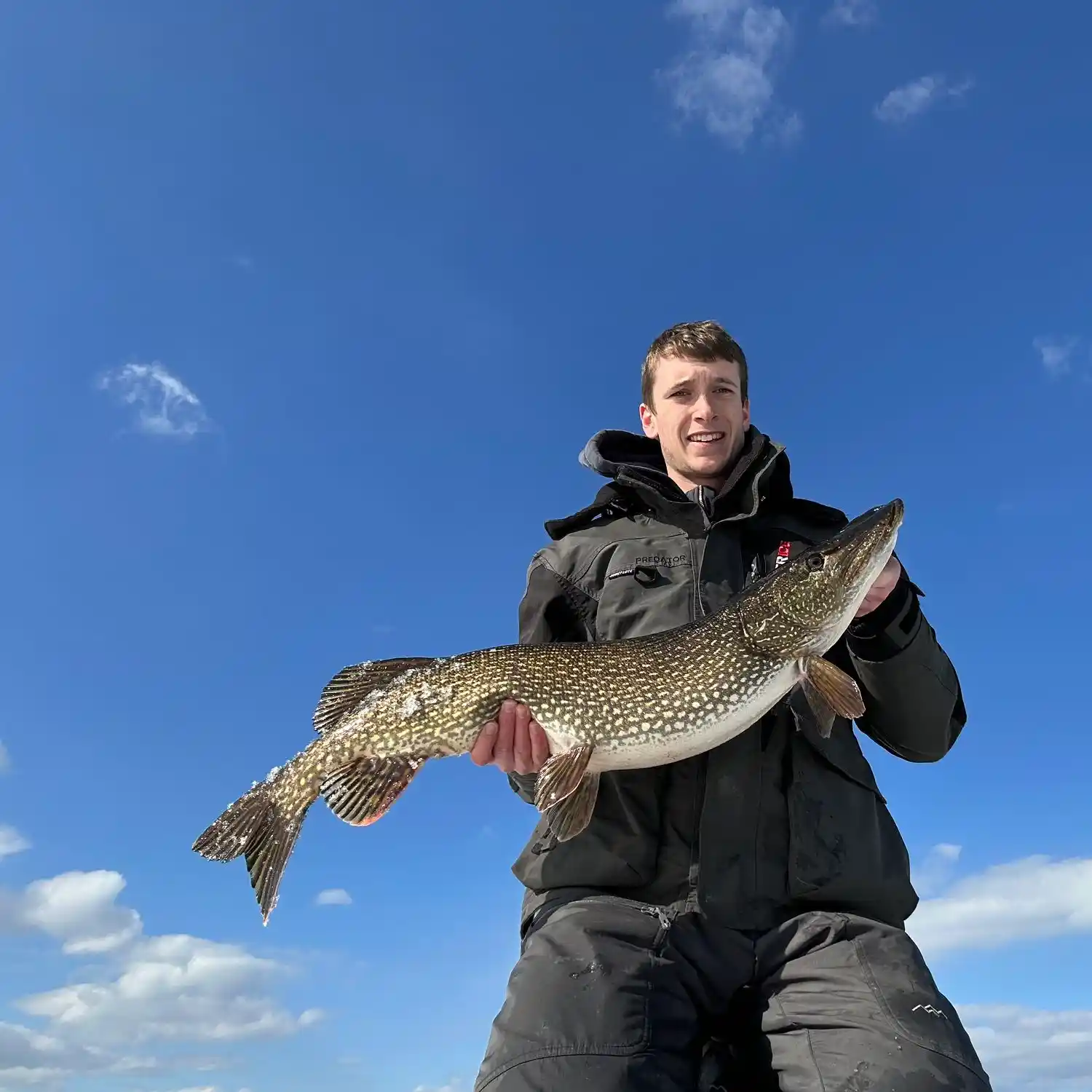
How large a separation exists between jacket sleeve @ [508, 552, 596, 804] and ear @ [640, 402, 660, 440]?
1.22m

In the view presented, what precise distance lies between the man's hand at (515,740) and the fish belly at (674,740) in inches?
12.4

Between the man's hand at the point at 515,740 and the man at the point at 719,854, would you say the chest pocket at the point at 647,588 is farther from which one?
the man's hand at the point at 515,740

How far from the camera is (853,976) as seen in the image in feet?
10.9

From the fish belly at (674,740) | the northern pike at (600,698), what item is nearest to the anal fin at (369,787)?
the northern pike at (600,698)

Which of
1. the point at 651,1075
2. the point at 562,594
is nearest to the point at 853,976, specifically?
the point at 651,1075

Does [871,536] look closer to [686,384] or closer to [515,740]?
[686,384]

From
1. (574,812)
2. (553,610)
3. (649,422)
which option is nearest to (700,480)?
(649,422)

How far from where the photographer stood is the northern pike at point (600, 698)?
4094 millimetres

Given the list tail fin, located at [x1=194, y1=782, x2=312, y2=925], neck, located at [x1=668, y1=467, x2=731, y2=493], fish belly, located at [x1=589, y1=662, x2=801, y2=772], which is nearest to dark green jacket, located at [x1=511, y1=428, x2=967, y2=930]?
fish belly, located at [x1=589, y1=662, x2=801, y2=772]

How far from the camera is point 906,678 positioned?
4.15 meters

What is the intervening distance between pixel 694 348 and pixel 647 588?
1.55 metres

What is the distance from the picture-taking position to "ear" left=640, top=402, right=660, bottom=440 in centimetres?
550

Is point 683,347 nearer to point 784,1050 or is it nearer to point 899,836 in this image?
point 899,836

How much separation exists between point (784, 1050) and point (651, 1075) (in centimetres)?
53
